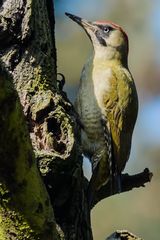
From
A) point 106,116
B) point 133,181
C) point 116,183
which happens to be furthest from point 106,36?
point 133,181

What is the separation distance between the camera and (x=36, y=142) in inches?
124

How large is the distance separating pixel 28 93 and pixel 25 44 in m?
0.22

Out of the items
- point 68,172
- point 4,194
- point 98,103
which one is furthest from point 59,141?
point 98,103

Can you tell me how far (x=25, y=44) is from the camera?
337 centimetres

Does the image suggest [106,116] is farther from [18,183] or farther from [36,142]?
[18,183]

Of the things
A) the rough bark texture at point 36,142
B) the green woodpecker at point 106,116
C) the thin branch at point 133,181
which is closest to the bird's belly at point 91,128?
the green woodpecker at point 106,116

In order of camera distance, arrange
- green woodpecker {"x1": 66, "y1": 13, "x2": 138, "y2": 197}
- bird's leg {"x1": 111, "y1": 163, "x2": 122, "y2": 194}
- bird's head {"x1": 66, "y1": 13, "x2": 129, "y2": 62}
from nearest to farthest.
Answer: bird's leg {"x1": 111, "y1": 163, "x2": 122, "y2": 194} < green woodpecker {"x1": 66, "y1": 13, "x2": 138, "y2": 197} < bird's head {"x1": 66, "y1": 13, "x2": 129, "y2": 62}

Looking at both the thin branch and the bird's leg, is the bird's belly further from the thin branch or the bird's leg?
the thin branch

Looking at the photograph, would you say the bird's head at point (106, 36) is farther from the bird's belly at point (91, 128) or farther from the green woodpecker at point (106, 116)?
the bird's belly at point (91, 128)

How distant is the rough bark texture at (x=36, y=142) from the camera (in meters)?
2.37

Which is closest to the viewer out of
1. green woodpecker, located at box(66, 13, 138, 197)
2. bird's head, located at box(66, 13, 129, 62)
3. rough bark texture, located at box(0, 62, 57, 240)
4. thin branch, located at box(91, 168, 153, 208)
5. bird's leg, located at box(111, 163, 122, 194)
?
rough bark texture, located at box(0, 62, 57, 240)

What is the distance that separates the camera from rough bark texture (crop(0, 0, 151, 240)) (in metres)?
2.37

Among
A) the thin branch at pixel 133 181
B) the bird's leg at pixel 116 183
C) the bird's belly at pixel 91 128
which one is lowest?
the bird's leg at pixel 116 183

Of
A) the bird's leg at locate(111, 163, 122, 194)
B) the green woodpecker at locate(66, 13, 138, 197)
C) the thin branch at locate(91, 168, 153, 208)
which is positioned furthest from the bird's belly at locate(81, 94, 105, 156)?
the thin branch at locate(91, 168, 153, 208)
